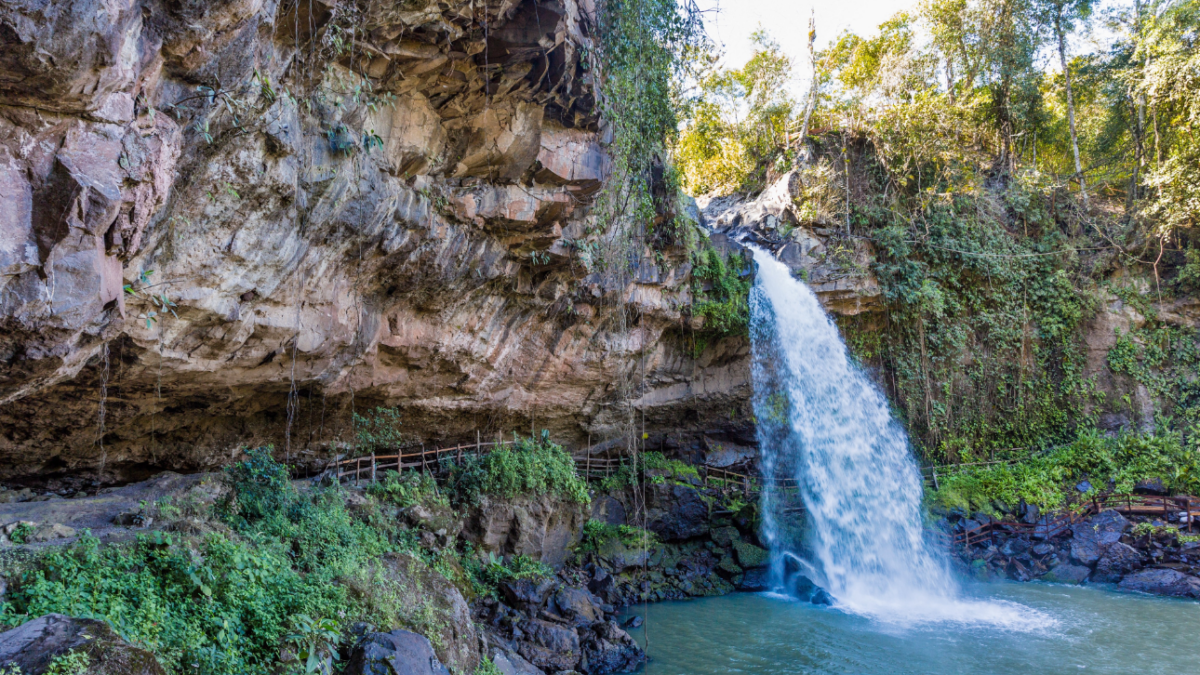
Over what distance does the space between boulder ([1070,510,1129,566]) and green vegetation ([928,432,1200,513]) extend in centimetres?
107

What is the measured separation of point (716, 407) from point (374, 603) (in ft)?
36.0

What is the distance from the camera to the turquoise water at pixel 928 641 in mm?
8305

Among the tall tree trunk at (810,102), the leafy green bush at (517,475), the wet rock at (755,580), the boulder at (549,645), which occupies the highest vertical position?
the tall tree trunk at (810,102)

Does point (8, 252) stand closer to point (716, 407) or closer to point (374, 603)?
point (374, 603)

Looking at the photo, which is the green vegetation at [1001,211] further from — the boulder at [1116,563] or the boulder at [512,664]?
the boulder at [512,664]

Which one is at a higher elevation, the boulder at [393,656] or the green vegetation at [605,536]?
the boulder at [393,656]

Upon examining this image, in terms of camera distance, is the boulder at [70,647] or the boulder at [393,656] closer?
the boulder at [70,647]

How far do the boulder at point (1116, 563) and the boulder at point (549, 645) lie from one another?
10.6 meters

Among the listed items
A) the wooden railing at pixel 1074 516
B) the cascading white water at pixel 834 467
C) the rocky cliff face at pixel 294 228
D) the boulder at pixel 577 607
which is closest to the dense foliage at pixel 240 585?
the rocky cliff face at pixel 294 228

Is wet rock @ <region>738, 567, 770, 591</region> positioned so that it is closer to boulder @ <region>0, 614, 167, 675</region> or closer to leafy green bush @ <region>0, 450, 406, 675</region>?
leafy green bush @ <region>0, 450, 406, 675</region>

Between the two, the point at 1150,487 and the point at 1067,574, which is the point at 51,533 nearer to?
the point at 1067,574

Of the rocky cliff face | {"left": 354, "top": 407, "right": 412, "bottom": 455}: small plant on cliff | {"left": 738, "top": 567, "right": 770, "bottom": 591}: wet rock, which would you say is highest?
the rocky cliff face

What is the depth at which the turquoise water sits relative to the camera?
8.30 metres

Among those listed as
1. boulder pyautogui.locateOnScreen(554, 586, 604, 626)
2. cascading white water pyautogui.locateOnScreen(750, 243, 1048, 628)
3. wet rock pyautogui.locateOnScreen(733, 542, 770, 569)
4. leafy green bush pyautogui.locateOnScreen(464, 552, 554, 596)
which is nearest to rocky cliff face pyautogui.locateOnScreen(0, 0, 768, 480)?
leafy green bush pyautogui.locateOnScreen(464, 552, 554, 596)
